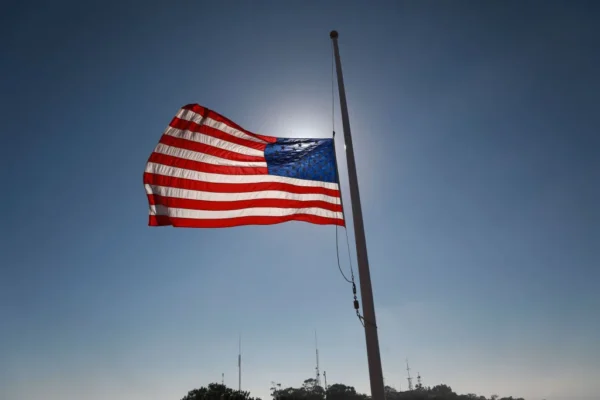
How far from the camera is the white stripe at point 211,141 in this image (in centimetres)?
942

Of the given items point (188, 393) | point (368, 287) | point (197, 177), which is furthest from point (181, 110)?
point (188, 393)

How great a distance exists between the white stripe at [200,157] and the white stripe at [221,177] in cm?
30

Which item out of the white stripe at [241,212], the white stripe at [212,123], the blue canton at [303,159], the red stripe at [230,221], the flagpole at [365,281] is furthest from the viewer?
the white stripe at [212,123]

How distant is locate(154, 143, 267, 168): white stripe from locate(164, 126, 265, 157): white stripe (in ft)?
0.83

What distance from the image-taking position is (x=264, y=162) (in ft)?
31.3

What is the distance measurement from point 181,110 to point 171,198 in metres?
2.10

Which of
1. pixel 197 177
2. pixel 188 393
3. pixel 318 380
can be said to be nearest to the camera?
pixel 197 177

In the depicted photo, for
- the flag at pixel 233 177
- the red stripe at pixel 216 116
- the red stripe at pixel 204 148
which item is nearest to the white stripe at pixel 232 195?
the flag at pixel 233 177

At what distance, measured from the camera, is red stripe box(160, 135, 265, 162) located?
9367 millimetres

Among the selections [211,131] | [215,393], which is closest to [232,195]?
[211,131]

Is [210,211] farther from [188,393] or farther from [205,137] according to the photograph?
[188,393]

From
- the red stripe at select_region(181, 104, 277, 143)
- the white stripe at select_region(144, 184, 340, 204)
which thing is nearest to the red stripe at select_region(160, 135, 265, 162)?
the red stripe at select_region(181, 104, 277, 143)

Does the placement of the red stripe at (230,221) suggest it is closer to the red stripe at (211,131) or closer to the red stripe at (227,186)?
the red stripe at (227,186)

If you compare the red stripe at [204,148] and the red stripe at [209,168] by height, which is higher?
the red stripe at [204,148]
